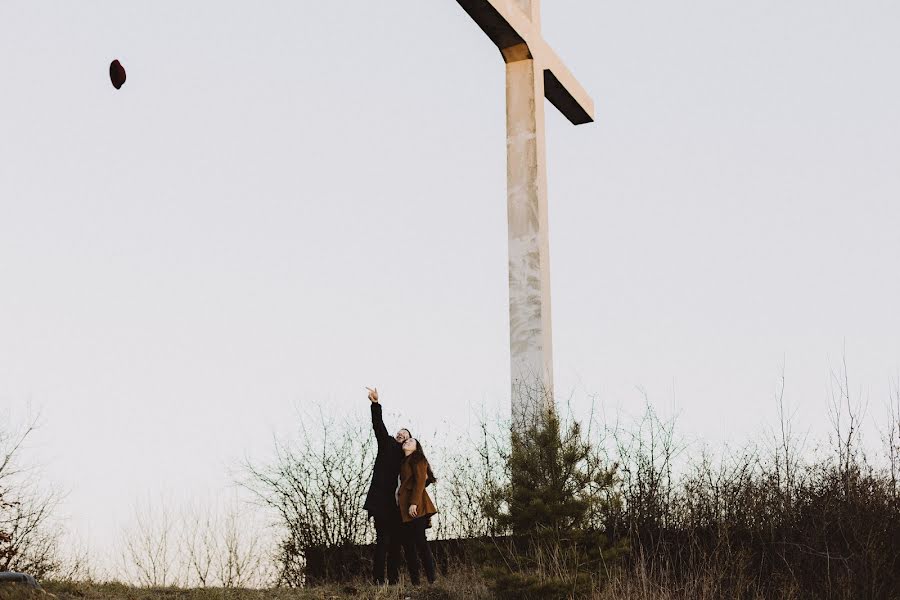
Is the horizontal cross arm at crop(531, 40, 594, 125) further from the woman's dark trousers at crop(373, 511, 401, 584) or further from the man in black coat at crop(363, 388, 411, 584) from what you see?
the woman's dark trousers at crop(373, 511, 401, 584)

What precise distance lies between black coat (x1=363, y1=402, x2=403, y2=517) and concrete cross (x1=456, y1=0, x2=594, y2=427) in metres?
1.33

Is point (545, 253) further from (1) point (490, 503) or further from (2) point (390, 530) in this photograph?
(2) point (390, 530)

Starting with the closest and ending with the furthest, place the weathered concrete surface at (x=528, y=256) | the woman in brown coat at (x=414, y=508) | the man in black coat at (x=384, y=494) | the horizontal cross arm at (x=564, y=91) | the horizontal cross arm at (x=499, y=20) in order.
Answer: the weathered concrete surface at (x=528, y=256), the horizontal cross arm at (x=499, y=20), the woman in brown coat at (x=414, y=508), the man in black coat at (x=384, y=494), the horizontal cross arm at (x=564, y=91)

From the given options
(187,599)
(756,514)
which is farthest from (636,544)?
(187,599)

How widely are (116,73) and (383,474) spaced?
370cm

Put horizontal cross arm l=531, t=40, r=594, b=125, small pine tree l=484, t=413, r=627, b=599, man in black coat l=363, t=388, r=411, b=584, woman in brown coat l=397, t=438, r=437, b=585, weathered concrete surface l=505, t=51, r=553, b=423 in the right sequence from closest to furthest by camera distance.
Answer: small pine tree l=484, t=413, r=627, b=599, weathered concrete surface l=505, t=51, r=553, b=423, woman in brown coat l=397, t=438, r=437, b=585, man in black coat l=363, t=388, r=411, b=584, horizontal cross arm l=531, t=40, r=594, b=125

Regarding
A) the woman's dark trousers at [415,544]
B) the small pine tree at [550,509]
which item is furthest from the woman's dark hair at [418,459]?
the small pine tree at [550,509]

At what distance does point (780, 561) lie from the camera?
28.5ft

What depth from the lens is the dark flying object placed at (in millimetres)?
6176

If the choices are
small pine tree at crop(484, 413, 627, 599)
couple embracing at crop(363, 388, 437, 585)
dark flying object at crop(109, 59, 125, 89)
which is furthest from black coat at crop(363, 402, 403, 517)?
dark flying object at crop(109, 59, 125, 89)

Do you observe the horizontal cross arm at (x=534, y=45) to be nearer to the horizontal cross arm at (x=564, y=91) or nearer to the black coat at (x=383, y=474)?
the horizontal cross arm at (x=564, y=91)

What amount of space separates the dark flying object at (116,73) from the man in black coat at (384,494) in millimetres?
3056

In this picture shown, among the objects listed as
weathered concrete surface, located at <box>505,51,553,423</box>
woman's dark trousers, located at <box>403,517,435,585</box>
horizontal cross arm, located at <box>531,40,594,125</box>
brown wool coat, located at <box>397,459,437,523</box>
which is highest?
horizontal cross arm, located at <box>531,40,594,125</box>

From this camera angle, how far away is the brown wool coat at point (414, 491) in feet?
26.5
